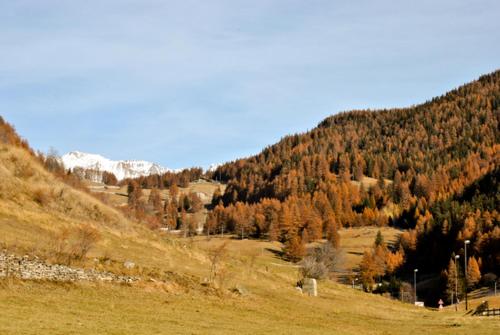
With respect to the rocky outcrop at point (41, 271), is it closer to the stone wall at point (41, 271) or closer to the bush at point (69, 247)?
the stone wall at point (41, 271)

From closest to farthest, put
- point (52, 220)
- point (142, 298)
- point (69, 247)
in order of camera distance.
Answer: point (142, 298) < point (69, 247) < point (52, 220)

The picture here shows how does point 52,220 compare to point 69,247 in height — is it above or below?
above

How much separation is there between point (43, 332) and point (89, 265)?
17474 millimetres

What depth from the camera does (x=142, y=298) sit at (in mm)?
35344

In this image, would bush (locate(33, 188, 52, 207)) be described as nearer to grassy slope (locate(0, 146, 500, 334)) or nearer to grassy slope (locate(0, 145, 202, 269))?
grassy slope (locate(0, 145, 202, 269))

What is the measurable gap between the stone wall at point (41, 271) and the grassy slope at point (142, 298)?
84cm

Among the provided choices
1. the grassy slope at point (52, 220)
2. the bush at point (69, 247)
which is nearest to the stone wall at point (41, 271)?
the bush at point (69, 247)

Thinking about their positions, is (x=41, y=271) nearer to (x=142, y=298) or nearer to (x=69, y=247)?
(x=142, y=298)

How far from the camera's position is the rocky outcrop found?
3169 centimetres

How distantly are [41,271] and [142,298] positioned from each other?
20.4ft

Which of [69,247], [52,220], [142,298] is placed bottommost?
[142,298]

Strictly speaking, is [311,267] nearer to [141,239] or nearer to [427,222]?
[141,239]

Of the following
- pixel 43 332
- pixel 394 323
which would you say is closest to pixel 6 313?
pixel 43 332

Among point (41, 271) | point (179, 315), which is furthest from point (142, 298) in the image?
point (41, 271)
